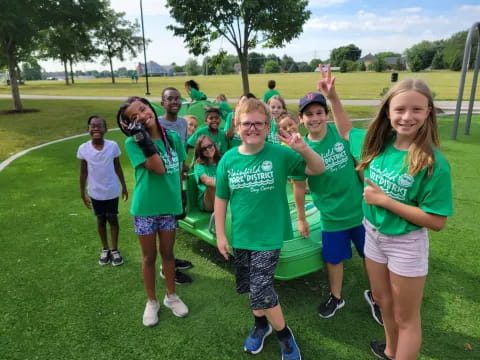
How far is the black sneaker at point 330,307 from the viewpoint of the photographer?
2.99 m

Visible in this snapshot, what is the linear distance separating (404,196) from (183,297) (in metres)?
2.24

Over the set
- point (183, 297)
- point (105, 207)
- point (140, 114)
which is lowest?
point (183, 297)

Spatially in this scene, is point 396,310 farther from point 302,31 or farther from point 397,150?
point 302,31

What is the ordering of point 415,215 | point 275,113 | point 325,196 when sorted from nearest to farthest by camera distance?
1. point 415,215
2. point 325,196
3. point 275,113

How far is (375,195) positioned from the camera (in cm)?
193

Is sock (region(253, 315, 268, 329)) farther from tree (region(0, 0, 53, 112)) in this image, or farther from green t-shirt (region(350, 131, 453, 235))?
tree (region(0, 0, 53, 112))

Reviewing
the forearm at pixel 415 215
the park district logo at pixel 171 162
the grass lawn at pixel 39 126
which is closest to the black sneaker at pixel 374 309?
the forearm at pixel 415 215

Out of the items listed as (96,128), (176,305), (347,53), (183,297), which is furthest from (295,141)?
(347,53)

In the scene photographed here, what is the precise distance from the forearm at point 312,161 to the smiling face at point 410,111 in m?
0.52

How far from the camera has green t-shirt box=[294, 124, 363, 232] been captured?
8.96 ft

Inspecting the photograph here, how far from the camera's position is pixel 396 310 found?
6.84ft

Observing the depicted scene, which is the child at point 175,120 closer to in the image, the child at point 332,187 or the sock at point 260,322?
the sock at point 260,322

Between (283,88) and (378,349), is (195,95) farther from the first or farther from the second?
(283,88)

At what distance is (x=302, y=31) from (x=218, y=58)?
3.75m
